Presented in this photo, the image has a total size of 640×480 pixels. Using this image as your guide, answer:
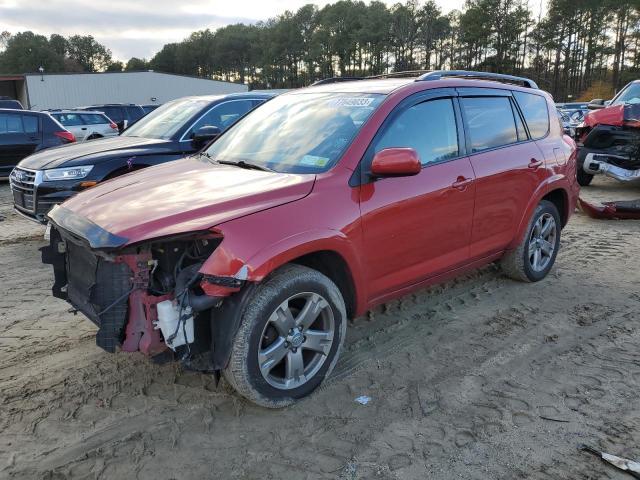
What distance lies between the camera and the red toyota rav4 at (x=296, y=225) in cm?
274

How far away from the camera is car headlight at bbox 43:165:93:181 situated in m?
5.93

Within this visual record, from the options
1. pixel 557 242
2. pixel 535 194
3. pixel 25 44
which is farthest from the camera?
pixel 25 44

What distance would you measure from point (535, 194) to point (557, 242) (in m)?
0.87

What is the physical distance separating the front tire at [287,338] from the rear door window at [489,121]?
1.92m

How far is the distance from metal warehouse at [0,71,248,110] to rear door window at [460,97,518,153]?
4147 centimetres

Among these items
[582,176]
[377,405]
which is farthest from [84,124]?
[377,405]

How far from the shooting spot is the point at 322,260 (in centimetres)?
323

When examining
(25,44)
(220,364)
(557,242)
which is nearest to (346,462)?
(220,364)

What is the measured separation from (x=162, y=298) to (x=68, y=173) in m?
3.93

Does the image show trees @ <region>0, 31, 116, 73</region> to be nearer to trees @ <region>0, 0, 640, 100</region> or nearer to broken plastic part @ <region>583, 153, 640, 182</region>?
trees @ <region>0, 0, 640, 100</region>

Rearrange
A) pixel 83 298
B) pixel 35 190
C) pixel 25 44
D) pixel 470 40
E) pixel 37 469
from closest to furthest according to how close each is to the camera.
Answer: pixel 37 469, pixel 83 298, pixel 35 190, pixel 470 40, pixel 25 44

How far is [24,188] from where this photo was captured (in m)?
6.19

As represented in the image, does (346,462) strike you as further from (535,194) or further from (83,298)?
(535,194)

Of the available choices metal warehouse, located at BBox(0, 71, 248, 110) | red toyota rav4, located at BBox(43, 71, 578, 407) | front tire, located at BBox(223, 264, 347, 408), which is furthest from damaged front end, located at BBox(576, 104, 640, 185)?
metal warehouse, located at BBox(0, 71, 248, 110)
